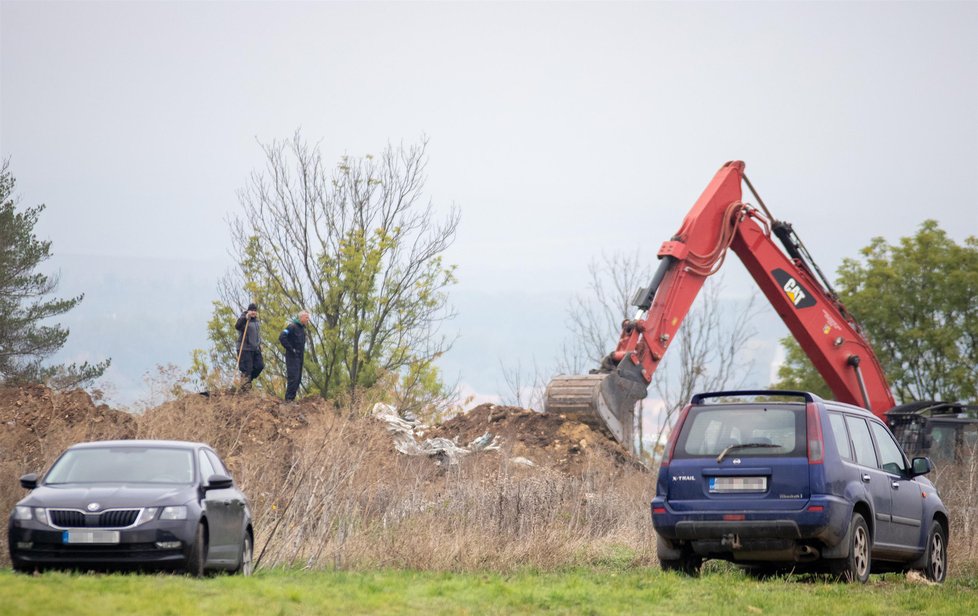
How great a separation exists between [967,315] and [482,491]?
4959 centimetres

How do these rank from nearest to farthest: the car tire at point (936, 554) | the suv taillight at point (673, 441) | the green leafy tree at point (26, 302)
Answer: the suv taillight at point (673, 441)
the car tire at point (936, 554)
the green leafy tree at point (26, 302)

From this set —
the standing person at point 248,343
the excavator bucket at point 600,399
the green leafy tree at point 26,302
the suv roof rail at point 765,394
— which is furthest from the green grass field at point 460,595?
the green leafy tree at point 26,302

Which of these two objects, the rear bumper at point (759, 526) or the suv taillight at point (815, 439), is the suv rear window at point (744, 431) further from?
the rear bumper at point (759, 526)

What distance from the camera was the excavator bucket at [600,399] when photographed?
2733 centimetres

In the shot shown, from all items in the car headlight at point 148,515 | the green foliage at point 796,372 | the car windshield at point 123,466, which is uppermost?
the green foliage at point 796,372

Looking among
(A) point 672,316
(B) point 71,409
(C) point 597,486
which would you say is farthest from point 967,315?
(B) point 71,409

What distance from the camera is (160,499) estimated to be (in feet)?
42.7

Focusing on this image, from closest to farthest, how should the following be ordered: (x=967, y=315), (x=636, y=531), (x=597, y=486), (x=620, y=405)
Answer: (x=636, y=531), (x=597, y=486), (x=620, y=405), (x=967, y=315)

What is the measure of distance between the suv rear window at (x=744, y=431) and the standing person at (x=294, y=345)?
16.6 meters

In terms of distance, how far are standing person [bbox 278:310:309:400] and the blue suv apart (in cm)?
1630

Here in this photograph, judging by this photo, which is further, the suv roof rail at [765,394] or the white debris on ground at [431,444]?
the white debris on ground at [431,444]

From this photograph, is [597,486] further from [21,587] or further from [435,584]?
[21,587]

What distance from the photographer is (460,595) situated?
40.5ft

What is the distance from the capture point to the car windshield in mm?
13703
